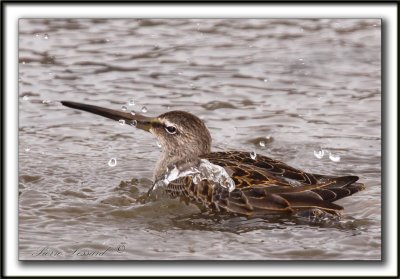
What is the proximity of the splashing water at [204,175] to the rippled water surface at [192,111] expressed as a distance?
28cm

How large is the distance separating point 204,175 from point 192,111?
287 centimetres

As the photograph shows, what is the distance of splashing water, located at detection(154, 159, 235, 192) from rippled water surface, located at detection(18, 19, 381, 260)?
278 mm

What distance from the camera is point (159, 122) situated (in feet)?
33.4

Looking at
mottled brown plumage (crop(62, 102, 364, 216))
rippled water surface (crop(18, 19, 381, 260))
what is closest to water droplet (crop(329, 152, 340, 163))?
rippled water surface (crop(18, 19, 381, 260))

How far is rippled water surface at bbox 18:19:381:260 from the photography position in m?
8.72

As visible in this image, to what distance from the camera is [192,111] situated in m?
12.3

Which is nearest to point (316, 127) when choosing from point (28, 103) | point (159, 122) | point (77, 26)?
point (159, 122)

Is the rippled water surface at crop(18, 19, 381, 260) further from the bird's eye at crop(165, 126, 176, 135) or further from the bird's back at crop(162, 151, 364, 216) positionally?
the bird's eye at crop(165, 126, 176, 135)

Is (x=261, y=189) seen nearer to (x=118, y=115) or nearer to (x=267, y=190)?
(x=267, y=190)

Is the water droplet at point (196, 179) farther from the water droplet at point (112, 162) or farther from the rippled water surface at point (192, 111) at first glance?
the water droplet at point (112, 162)

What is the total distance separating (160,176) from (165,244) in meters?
1.49

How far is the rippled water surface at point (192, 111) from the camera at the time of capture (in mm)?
8719

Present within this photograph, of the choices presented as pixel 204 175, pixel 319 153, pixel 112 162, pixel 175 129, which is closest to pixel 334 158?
pixel 319 153

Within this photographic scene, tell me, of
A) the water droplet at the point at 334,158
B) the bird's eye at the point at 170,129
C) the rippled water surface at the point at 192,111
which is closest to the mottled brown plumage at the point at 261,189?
the rippled water surface at the point at 192,111
